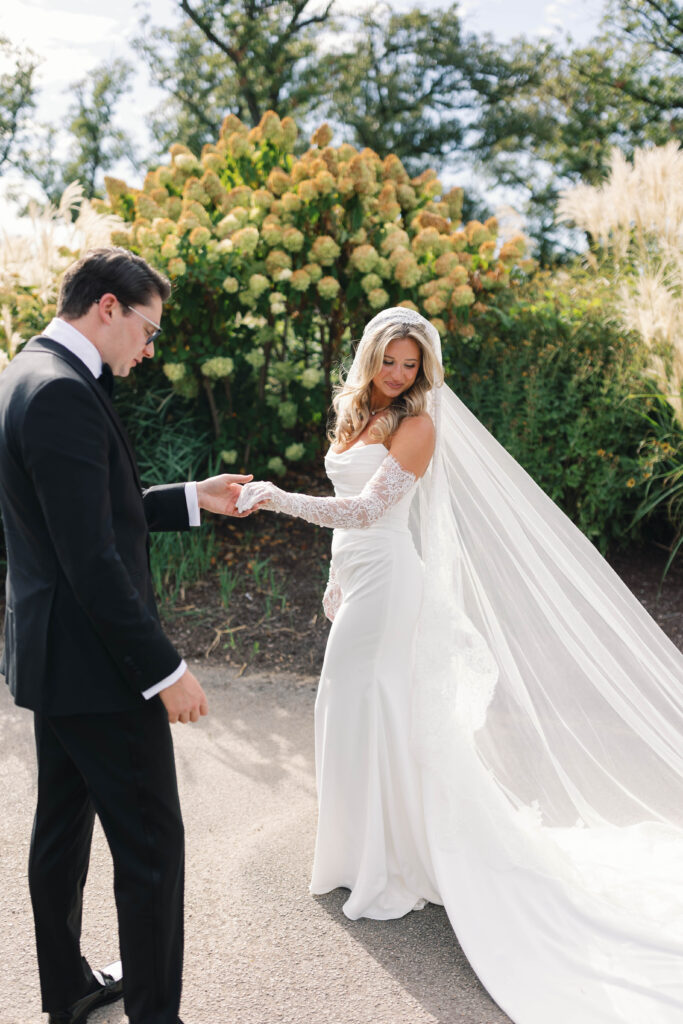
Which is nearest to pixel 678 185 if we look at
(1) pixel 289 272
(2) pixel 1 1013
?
(1) pixel 289 272

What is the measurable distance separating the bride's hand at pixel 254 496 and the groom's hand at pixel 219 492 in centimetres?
2

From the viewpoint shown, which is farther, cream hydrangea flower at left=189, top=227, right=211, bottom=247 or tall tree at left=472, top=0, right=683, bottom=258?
tall tree at left=472, top=0, right=683, bottom=258

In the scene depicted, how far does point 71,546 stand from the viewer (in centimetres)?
184

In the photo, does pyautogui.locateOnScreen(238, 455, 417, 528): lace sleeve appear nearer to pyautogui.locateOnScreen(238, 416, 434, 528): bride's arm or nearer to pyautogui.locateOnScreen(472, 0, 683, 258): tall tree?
pyautogui.locateOnScreen(238, 416, 434, 528): bride's arm

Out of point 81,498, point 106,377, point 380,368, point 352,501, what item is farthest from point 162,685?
point 380,368

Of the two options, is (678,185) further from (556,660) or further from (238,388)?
(556,660)

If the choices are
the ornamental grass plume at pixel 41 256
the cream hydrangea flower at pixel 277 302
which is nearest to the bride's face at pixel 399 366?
the cream hydrangea flower at pixel 277 302

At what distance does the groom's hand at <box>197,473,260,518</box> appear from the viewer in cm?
290

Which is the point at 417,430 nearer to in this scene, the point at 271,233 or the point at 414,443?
the point at 414,443

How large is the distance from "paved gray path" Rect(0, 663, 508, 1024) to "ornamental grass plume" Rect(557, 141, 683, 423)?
3360 mm

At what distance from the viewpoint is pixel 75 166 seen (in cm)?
2178


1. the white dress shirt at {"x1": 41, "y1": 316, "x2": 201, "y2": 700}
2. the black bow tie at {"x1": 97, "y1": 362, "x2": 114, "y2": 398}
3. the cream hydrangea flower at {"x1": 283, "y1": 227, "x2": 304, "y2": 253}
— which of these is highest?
the cream hydrangea flower at {"x1": 283, "y1": 227, "x2": 304, "y2": 253}

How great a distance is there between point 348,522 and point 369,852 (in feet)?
3.79

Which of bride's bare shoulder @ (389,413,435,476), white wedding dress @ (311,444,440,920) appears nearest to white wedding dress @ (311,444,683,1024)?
white wedding dress @ (311,444,440,920)
